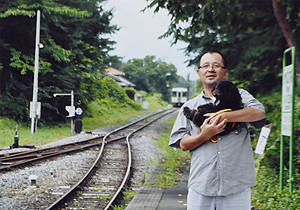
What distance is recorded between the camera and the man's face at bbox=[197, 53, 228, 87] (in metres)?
2.48

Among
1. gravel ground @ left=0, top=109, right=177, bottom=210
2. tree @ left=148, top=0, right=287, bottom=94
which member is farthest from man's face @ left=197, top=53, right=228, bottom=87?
tree @ left=148, top=0, right=287, bottom=94

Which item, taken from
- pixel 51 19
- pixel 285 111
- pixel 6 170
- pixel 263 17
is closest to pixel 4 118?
pixel 51 19

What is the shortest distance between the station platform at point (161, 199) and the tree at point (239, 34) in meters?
3.67

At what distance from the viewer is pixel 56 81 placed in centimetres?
2222

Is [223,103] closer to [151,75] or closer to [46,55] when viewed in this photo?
[46,55]

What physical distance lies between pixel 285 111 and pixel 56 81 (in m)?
18.7

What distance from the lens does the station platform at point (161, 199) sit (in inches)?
228

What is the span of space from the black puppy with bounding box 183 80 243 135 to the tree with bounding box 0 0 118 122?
18.4 meters

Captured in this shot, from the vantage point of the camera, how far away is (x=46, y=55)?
Answer: 73.6 feet

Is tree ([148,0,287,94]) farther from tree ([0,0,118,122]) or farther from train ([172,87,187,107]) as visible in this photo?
train ([172,87,187,107])

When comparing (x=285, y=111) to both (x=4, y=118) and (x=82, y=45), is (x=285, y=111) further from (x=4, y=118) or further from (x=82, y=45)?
(x=82, y=45)

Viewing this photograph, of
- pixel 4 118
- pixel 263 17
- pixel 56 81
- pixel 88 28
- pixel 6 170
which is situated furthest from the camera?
pixel 88 28

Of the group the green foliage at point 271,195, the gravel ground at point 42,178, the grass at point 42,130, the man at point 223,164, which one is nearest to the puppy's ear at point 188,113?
the man at point 223,164

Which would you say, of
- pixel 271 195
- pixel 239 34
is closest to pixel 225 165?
pixel 271 195
